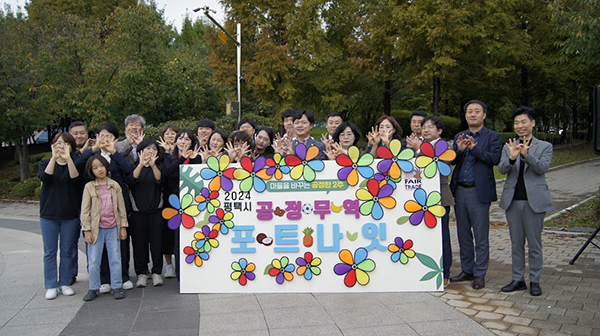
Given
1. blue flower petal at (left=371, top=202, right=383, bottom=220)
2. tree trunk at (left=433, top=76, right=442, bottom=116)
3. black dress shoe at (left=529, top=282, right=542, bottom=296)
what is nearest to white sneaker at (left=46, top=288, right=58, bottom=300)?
blue flower petal at (left=371, top=202, right=383, bottom=220)

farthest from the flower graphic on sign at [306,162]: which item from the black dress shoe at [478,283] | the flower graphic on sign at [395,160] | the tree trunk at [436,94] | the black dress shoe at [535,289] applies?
the tree trunk at [436,94]

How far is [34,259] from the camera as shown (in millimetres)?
7625

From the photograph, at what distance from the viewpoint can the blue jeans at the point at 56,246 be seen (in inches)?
210

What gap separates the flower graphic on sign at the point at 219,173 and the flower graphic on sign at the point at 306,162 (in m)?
0.65

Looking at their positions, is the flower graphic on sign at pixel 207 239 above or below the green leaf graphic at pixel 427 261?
above

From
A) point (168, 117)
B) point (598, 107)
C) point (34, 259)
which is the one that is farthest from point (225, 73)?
point (598, 107)

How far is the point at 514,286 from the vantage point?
505cm

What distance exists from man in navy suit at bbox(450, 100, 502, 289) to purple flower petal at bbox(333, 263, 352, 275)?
141 cm

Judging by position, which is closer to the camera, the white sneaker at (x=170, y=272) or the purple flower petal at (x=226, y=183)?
the purple flower petal at (x=226, y=183)

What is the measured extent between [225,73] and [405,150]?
1666 centimetres

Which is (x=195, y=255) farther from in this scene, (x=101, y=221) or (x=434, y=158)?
(x=434, y=158)

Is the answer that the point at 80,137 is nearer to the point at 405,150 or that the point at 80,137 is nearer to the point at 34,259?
the point at 34,259

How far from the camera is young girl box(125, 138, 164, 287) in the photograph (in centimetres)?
560

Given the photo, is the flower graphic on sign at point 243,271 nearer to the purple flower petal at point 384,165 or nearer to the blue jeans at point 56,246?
the purple flower petal at point 384,165
